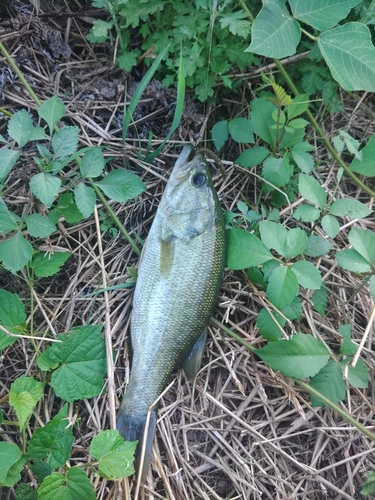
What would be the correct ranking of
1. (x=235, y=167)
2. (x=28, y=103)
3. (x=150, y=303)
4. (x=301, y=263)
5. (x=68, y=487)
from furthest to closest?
1. (x=235, y=167)
2. (x=28, y=103)
3. (x=150, y=303)
4. (x=301, y=263)
5. (x=68, y=487)

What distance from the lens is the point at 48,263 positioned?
8.18 ft

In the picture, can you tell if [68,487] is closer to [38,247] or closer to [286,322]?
[38,247]

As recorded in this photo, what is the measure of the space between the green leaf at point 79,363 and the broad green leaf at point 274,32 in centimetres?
178

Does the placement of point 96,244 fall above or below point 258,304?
above

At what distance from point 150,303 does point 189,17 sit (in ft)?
5.66

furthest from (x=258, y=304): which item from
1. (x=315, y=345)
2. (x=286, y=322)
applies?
(x=315, y=345)

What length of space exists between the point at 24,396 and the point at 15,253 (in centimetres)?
75

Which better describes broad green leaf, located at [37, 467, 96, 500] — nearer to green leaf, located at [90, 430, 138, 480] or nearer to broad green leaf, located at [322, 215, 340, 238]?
green leaf, located at [90, 430, 138, 480]

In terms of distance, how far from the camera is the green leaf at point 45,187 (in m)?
2.21

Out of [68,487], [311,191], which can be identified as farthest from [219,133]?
[68,487]

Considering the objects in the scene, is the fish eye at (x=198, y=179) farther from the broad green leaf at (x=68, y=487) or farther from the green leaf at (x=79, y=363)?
the broad green leaf at (x=68, y=487)

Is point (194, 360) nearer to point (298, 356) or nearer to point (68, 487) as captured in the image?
point (298, 356)

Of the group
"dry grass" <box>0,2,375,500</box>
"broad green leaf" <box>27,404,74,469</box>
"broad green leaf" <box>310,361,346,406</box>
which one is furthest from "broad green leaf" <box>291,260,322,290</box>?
"broad green leaf" <box>27,404,74,469</box>

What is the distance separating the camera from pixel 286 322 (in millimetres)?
2705
